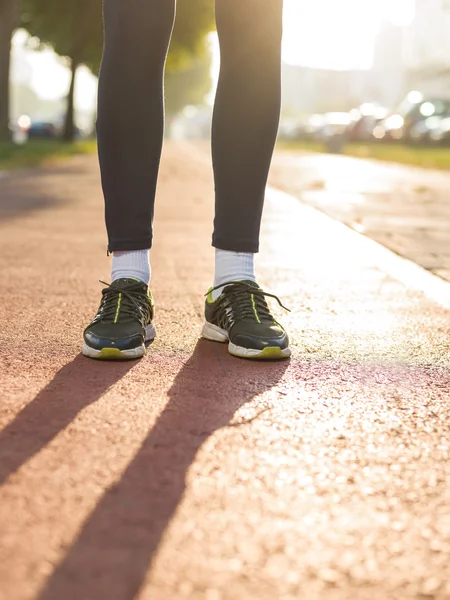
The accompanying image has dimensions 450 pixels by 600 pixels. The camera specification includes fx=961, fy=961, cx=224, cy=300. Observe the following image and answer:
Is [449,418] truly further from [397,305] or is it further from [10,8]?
[10,8]

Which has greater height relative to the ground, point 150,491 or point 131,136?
point 131,136

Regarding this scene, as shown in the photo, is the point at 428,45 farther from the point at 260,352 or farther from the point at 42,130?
the point at 260,352

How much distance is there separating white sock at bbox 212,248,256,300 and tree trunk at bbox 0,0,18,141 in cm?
1980

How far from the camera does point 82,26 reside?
25188 mm

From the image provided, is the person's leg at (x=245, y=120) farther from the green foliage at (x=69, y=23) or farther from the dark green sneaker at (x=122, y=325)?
the green foliage at (x=69, y=23)

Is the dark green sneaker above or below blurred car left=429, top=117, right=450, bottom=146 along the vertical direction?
above

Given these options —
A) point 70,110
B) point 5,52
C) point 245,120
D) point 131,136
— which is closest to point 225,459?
point 131,136

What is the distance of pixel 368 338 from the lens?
9.01ft

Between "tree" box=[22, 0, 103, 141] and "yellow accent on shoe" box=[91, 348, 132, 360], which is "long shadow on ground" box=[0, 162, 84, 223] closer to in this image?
"yellow accent on shoe" box=[91, 348, 132, 360]

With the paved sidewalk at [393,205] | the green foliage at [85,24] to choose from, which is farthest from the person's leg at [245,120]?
the green foliage at [85,24]

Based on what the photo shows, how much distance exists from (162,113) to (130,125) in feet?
0.33

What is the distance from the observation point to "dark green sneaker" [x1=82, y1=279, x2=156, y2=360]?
237 centimetres

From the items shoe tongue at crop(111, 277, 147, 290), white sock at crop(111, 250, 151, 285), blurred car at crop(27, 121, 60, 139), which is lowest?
blurred car at crop(27, 121, 60, 139)

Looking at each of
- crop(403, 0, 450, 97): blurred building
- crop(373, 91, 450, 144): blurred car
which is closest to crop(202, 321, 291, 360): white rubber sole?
crop(373, 91, 450, 144): blurred car
